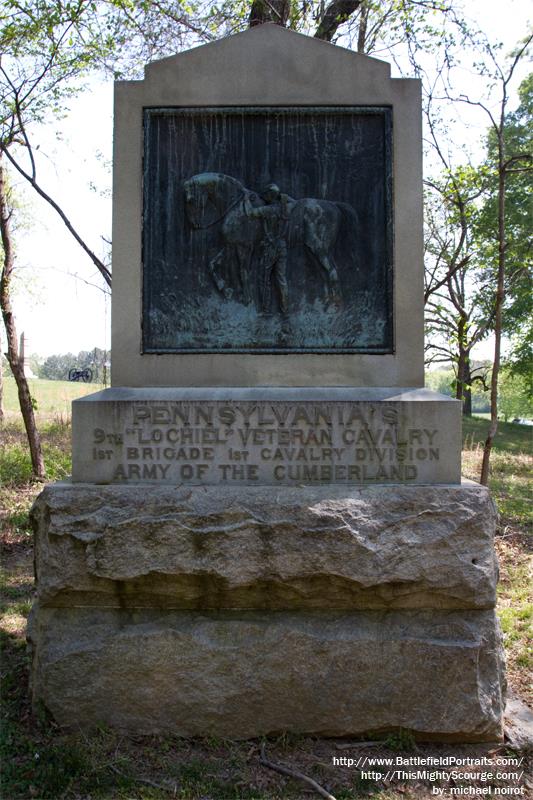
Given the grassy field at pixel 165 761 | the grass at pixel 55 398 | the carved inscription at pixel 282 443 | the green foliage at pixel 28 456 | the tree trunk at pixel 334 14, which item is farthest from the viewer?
the grass at pixel 55 398

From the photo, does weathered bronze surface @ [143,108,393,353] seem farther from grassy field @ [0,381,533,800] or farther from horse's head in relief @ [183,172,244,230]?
grassy field @ [0,381,533,800]

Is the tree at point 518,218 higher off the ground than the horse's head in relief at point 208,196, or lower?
higher

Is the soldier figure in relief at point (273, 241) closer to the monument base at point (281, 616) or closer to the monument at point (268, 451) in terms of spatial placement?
the monument at point (268, 451)

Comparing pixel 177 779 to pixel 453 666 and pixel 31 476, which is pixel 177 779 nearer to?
pixel 453 666

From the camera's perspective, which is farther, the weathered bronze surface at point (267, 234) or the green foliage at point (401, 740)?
the weathered bronze surface at point (267, 234)

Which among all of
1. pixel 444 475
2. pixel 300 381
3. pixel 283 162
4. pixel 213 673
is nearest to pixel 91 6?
pixel 283 162

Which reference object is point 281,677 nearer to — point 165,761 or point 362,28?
point 165,761

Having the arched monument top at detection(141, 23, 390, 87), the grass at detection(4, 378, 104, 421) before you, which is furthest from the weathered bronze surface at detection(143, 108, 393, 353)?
the grass at detection(4, 378, 104, 421)

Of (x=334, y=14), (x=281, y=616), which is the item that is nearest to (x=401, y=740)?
(x=281, y=616)

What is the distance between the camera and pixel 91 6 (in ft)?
25.9

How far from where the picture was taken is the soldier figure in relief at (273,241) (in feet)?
13.0

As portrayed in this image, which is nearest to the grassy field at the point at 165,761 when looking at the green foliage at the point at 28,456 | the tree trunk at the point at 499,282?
the tree trunk at the point at 499,282

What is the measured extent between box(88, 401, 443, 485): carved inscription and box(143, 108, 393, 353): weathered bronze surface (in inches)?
18.5

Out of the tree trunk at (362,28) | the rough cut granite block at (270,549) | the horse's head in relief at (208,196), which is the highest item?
the tree trunk at (362,28)
